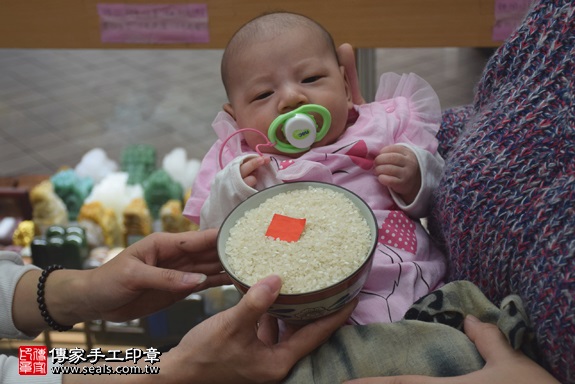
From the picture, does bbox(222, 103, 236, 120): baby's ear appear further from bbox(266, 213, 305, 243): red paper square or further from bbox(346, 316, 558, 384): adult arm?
bbox(346, 316, 558, 384): adult arm

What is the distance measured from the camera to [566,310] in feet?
2.50

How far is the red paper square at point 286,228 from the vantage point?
89 centimetres

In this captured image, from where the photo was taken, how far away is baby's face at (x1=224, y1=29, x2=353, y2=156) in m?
1.20

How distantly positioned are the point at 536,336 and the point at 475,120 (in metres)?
0.39

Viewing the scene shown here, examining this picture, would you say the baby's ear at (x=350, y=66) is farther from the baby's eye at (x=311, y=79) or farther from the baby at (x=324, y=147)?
the baby's eye at (x=311, y=79)

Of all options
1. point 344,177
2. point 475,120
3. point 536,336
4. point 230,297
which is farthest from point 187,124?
point 536,336

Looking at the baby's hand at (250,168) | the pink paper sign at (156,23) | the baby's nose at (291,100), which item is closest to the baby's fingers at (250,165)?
the baby's hand at (250,168)

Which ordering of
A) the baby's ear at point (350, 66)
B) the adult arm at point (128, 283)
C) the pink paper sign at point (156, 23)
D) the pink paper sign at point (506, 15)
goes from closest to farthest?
the adult arm at point (128, 283), the baby's ear at point (350, 66), the pink paper sign at point (506, 15), the pink paper sign at point (156, 23)

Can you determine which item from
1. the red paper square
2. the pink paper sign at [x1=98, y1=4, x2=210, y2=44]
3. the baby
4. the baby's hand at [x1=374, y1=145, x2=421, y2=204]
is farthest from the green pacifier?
the pink paper sign at [x1=98, y1=4, x2=210, y2=44]

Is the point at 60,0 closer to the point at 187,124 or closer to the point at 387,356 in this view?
the point at 387,356

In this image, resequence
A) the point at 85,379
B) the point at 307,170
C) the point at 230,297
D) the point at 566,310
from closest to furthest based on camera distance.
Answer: the point at 566,310
the point at 85,379
the point at 307,170
the point at 230,297

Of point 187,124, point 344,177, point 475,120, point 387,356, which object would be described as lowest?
point 187,124

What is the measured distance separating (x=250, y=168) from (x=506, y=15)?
905 millimetres

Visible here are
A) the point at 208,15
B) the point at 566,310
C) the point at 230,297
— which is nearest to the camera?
the point at 566,310
